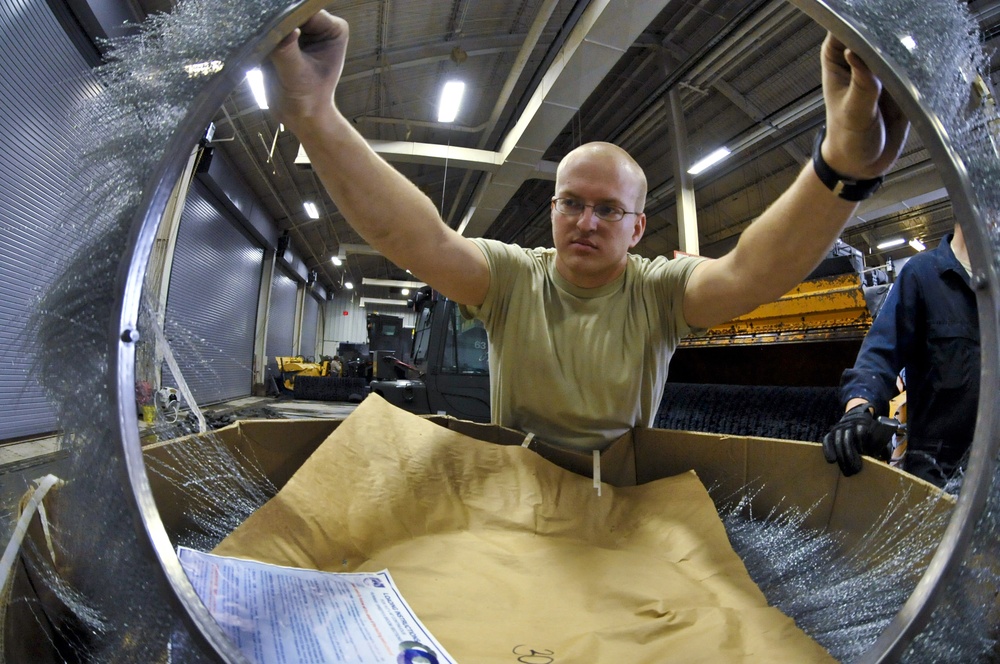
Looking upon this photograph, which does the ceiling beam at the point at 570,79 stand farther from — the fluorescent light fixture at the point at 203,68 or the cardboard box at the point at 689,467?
the fluorescent light fixture at the point at 203,68

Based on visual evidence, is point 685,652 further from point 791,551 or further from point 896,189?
point 896,189

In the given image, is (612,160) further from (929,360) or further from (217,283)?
(217,283)

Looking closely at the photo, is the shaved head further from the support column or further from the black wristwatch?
the support column

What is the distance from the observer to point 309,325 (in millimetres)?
11961

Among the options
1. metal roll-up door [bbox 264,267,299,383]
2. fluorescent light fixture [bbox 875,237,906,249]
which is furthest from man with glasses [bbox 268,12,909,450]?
fluorescent light fixture [bbox 875,237,906,249]

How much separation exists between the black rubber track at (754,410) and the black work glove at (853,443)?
130cm

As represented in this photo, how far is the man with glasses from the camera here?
464 millimetres

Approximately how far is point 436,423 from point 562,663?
1.20 feet

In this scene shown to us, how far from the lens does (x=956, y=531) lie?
0.93 ft

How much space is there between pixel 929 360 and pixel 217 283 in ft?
19.5

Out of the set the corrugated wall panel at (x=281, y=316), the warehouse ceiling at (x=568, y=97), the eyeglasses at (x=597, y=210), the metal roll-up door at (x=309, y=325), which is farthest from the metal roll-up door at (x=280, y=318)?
the eyeglasses at (x=597, y=210)

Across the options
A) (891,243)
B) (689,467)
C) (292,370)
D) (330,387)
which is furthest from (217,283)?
(891,243)

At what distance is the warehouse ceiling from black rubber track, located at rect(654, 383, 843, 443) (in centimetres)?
101

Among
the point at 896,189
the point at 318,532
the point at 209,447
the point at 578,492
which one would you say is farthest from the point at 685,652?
the point at 896,189
